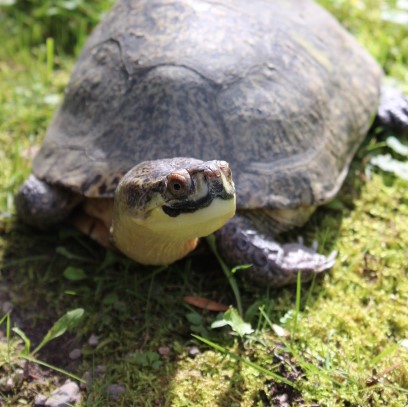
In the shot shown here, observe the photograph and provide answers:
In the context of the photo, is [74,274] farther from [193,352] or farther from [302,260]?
[302,260]

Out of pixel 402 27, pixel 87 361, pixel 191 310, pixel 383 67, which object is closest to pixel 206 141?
pixel 191 310

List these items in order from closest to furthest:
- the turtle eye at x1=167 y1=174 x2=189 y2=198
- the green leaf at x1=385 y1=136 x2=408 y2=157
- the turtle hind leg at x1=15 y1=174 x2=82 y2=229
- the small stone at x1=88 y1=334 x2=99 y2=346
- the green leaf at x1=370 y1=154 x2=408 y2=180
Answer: the turtle eye at x1=167 y1=174 x2=189 y2=198 → the small stone at x1=88 y1=334 x2=99 y2=346 → the turtle hind leg at x1=15 y1=174 x2=82 y2=229 → the green leaf at x1=370 y1=154 x2=408 y2=180 → the green leaf at x1=385 y1=136 x2=408 y2=157

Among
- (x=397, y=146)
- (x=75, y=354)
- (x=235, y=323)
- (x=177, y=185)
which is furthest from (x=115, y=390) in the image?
(x=397, y=146)

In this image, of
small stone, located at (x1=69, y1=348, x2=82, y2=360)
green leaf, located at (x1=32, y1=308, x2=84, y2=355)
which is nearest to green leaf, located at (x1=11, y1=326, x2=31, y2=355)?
green leaf, located at (x1=32, y1=308, x2=84, y2=355)

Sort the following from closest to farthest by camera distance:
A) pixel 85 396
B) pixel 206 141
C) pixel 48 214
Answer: pixel 85 396 < pixel 206 141 < pixel 48 214

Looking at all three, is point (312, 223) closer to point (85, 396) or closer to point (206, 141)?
point (206, 141)

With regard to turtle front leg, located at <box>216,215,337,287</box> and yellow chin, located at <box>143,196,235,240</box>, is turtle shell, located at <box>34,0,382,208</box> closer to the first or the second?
turtle front leg, located at <box>216,215,337,287</box>
